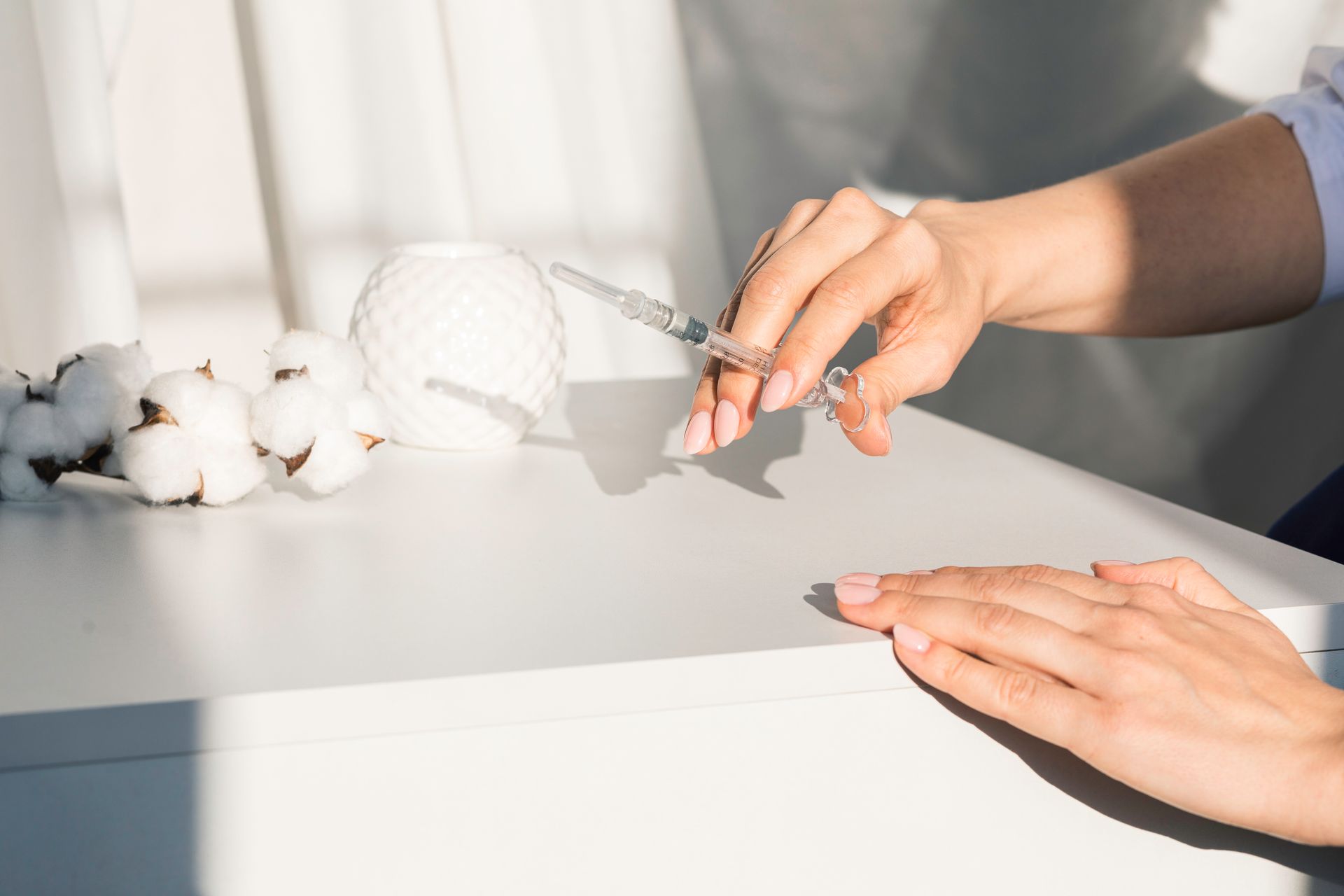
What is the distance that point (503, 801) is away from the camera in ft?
1.53

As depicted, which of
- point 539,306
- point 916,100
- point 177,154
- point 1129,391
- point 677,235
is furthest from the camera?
point 1129,391

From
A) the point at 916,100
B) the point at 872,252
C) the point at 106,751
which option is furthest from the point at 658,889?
the point at 916,100

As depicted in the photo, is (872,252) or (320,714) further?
(872,252)

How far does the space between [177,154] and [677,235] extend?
626 millimetres

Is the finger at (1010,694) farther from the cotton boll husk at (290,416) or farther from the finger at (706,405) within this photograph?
the cotton boll husk at (290,416)

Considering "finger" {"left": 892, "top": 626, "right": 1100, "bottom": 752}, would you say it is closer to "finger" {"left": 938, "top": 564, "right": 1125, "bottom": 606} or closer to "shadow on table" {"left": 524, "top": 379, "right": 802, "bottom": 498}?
"finger" {"left": 938, "top": 564, "right": 1125, "bottom": 606}

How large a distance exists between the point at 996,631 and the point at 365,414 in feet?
1.24

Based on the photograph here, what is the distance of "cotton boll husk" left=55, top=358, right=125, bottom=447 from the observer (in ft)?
2.02

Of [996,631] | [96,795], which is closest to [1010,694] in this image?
[996,631]

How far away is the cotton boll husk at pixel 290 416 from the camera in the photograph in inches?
23.6

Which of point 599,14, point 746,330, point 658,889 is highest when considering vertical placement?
point 599,14

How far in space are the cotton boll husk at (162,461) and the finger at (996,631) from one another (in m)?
0.37

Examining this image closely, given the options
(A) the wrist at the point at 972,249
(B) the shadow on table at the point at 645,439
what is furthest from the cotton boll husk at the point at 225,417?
(A) the wrist at the point at 972,249

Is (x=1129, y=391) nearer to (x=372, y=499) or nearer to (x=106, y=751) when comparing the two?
(x=372, y=499)
